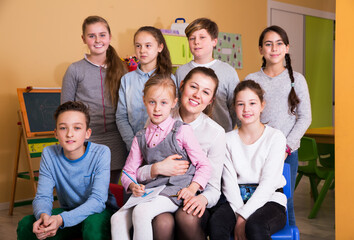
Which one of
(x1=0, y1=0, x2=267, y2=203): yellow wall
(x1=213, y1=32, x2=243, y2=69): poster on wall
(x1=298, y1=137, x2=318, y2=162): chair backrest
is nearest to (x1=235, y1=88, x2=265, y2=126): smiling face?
(x1=298, y1=137, x2=318, y2=162): chair backrest

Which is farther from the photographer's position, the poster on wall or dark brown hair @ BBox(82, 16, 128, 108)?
the poster on wall

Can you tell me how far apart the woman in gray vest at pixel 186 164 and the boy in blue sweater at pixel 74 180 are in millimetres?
193

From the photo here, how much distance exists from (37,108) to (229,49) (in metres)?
2.74

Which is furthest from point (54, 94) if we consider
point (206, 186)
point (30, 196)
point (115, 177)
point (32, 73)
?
point (206, 186)

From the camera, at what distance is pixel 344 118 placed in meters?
2.23

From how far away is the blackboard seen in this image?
3.65m

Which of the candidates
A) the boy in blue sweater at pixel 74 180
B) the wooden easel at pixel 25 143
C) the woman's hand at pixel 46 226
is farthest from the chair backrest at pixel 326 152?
the woman's hand at pixel 46 226

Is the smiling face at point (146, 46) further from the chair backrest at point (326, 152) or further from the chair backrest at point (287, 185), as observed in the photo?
the chair backrest at point (326, 152)

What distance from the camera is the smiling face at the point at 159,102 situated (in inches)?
67.7

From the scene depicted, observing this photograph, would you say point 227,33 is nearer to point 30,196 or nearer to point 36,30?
point 36,30

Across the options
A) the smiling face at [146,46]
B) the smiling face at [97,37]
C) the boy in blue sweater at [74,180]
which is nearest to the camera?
the boy in blue sweater at [74,180]

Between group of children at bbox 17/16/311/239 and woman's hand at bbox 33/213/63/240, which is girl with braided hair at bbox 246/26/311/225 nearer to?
group of children at bbox 17/16/311/239

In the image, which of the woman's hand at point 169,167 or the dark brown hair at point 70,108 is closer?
the woman's hand at point 169,167

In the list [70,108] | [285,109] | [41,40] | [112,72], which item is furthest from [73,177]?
[41,40]
